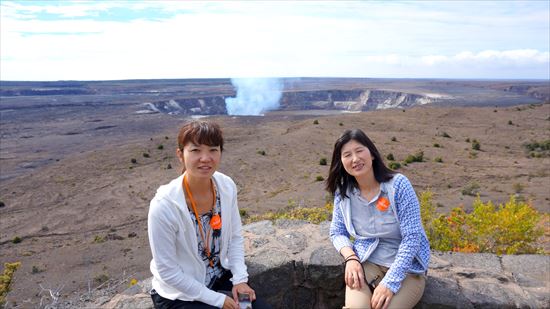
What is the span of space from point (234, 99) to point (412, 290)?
81970 millimetres

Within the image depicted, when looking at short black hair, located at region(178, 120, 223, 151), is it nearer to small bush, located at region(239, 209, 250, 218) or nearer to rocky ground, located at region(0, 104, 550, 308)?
rocky ground, located at region(0, 104, 550, 308)

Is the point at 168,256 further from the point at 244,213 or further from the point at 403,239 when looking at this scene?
the point at 244,213

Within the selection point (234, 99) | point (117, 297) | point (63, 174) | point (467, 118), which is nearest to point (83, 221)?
point (63, 174)

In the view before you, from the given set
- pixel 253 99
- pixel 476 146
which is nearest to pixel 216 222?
pixel 476 146

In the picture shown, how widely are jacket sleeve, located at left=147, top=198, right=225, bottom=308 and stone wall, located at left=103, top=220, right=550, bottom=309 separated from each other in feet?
2.08

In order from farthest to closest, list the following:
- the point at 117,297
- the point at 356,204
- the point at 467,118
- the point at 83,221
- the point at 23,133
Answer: the point at 23,133
the point at 467,118
the point at 83,221
the point at 117,297
the point at 356,204

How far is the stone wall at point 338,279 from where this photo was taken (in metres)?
2.86

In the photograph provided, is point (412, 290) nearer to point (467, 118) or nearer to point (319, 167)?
point (319, 167)

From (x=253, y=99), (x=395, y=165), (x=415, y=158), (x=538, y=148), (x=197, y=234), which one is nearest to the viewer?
(x=197, y=234)

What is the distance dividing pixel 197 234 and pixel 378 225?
111 cm

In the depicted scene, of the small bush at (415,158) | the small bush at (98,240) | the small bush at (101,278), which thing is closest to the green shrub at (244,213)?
the small bush at (98,240)

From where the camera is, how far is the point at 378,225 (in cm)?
270

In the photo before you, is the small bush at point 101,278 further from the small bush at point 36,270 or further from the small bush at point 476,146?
the small bush at point 476,146

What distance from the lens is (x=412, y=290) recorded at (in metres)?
2.59
